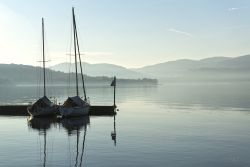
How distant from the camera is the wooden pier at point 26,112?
2970 inches

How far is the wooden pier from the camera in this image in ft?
247

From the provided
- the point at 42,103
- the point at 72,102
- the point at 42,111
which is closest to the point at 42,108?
the point at 42,111

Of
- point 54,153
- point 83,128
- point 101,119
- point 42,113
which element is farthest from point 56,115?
point 54,153

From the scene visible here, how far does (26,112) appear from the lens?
3071 inches

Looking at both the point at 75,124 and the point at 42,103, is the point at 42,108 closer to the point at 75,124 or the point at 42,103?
the point at 42,103

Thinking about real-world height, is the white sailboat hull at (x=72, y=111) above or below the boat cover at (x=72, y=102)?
below

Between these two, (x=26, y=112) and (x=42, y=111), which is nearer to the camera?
(x=42, y=111)

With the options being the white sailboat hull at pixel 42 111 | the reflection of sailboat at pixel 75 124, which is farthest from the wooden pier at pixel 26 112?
the white sailboat hull at pixel 42 111

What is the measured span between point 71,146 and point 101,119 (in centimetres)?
2630

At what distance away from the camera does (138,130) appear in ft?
173

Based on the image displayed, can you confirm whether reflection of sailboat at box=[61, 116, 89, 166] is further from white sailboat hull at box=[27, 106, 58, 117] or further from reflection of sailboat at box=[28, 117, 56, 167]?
white sailboat hull at box=[27, 106, 58, 117]

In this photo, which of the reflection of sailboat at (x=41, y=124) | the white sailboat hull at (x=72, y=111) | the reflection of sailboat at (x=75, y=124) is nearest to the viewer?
the reflection of sailboat at (x=75, y=124)

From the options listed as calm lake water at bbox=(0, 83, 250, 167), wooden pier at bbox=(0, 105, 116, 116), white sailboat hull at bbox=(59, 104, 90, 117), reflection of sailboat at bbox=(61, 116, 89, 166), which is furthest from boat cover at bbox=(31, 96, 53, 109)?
wooden pier at bbox=(0, 105, 116, 116)

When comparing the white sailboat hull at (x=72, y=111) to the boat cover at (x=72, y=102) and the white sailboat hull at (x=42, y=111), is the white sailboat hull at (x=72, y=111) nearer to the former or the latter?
the boat cover at (x=72, y=102)
